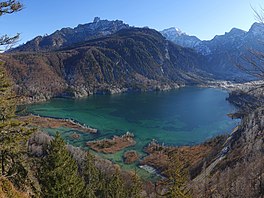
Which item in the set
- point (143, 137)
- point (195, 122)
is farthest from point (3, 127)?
point (195, 122)

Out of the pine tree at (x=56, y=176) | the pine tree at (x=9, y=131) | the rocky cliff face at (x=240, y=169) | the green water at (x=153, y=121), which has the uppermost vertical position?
the pine tree at (x=9, y=131)

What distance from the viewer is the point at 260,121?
62.9 metres

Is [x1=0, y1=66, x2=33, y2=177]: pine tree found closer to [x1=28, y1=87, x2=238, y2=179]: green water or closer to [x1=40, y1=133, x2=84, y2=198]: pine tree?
[x1=40, y1=133, x2=84, y2=198]: pine tree

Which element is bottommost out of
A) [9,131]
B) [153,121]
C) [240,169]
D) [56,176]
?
[153,121]

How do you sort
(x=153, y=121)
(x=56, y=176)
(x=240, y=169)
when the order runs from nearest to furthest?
(x=56, y=176) → (x=240, y=169) → (x=153, y=121)

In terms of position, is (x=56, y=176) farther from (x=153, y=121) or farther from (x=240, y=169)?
(x=153, y=121)

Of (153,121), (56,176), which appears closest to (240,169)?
(56,176)

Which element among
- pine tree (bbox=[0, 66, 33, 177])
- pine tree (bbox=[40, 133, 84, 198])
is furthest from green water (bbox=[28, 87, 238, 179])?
pine tree (bbox=[0, 66, 33, 177])

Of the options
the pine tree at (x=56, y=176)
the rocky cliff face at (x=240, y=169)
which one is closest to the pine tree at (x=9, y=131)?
the pine tree at (x=56, y=176)

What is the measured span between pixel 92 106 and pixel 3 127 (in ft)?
530

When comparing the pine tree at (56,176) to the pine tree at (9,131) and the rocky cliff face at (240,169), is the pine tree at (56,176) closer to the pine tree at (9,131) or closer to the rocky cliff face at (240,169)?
the pine tree at (9,131)

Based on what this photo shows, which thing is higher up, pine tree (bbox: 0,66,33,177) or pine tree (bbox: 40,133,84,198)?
pine tree (bbox: 0,66,33,177)

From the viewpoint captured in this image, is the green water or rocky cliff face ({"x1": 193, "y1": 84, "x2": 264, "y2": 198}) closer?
rocky cliff face ({"x1": 193, "y1": 84, "x2": 264, "y2": 198})

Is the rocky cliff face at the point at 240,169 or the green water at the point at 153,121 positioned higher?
the rocky cliff face at the point at 240,169
